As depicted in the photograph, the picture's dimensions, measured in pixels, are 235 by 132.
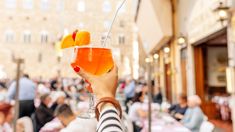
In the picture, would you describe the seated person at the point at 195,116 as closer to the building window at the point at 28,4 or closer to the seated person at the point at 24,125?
the seated person at the point at 24,125

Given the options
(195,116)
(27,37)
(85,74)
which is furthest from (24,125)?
(27,37)

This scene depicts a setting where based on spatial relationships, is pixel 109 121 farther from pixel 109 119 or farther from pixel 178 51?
pixel 178 51

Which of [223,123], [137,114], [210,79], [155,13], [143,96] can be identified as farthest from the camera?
[155,13]

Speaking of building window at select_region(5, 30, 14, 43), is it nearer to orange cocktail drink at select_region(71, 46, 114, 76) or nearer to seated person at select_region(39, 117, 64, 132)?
seated person at select_region(39, 117, 64, 132)

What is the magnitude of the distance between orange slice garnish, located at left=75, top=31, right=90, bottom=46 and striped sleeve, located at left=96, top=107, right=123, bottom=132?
251 millimetres

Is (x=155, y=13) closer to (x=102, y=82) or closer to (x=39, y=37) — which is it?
(x=102, y=82)

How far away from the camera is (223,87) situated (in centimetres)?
1031

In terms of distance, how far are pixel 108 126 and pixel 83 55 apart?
241mm

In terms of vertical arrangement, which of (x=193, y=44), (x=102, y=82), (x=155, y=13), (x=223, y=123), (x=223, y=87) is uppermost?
(x=155, y=13)

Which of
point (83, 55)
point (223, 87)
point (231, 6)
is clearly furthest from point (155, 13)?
point (83, 55)

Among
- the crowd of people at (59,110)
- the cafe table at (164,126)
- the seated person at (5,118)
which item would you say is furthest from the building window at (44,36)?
the seated person at (5,118)

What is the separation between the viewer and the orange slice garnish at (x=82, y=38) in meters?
0.86

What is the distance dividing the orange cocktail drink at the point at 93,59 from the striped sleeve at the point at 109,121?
126mm

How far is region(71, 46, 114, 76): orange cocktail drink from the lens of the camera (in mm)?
794
